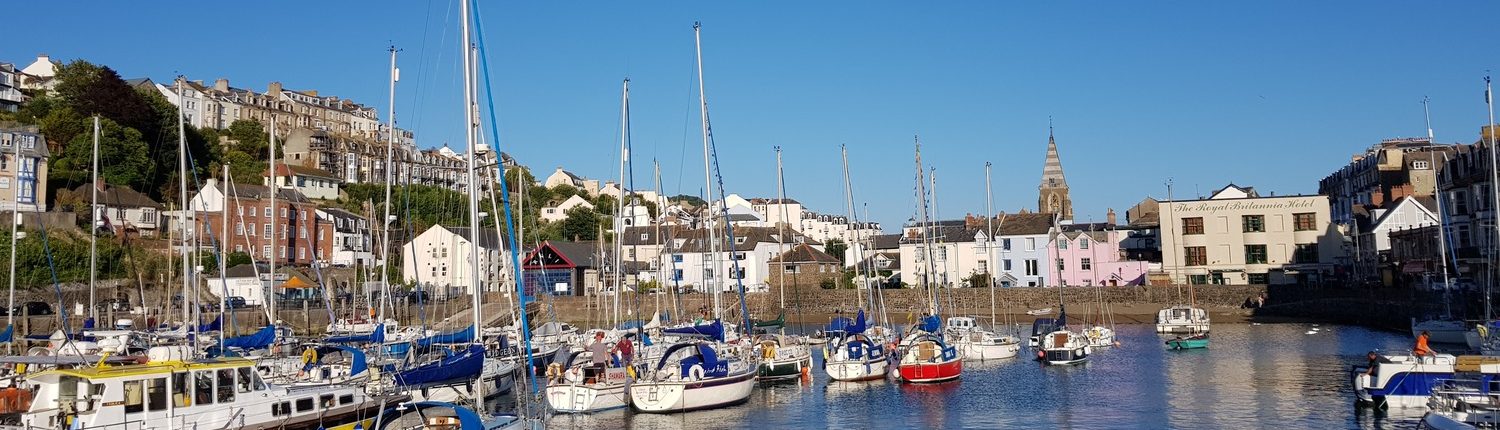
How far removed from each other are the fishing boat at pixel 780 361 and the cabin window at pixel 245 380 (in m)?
22.3

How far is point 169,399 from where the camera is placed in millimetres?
21672

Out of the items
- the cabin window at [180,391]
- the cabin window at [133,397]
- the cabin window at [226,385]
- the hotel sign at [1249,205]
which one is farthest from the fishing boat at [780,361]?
the hotel sign at [1249,205]

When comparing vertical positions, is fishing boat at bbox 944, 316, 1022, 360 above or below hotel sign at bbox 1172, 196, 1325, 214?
below

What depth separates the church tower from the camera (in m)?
164

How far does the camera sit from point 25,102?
116 metres

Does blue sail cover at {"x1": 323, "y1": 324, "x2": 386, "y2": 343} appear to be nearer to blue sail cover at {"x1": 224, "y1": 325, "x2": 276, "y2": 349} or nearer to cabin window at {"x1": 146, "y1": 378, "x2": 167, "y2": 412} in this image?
blue sail cover at {"x1": 224, "y1": 325, "x2": 276, "y2": 349}

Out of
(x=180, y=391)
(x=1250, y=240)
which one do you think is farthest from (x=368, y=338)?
(x=1250, y=240)

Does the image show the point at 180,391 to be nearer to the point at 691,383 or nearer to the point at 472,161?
the point at 472,161

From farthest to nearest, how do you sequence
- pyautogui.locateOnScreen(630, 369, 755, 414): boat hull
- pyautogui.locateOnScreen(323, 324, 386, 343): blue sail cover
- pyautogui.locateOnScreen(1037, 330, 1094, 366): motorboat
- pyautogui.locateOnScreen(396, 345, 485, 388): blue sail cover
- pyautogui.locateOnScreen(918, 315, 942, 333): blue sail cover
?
pyautogui.locateOnScreen(918, 315, 942, 333): blue sail cover → pyautogui.locateOnScreen(1037, 330, 1094, 366): motorboat → pyautogui.locateOnScreen(323, 324, 386, 343): blue sail cover → pyautogui.locateOnScreen(630, 369, 755, 414): boat hull → pyautogui.locateOnScreen(396, 345, 485, 388): blue sail cover

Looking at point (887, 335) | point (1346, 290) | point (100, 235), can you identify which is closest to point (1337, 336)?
point (1346, 290)

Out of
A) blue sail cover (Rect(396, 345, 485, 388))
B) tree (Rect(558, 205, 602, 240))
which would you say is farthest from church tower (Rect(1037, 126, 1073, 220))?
blue sail cover (Rect(396, 345, 485, 388))

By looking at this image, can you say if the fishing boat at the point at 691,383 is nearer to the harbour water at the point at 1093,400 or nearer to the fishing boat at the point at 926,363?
the harbour water at the point at 1093,400

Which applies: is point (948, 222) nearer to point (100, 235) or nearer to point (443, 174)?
point (443, 174)

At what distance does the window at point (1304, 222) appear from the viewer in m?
87.9
